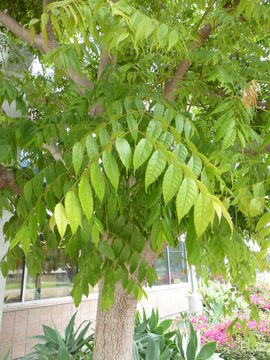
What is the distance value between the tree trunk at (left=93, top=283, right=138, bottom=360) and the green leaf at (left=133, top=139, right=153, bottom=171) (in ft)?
5.50

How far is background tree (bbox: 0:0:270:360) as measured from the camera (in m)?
0.97

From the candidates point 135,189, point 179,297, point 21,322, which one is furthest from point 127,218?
point 179,297

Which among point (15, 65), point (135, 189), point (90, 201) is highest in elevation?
point (15, 65)

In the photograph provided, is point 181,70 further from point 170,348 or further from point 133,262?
point 170,348

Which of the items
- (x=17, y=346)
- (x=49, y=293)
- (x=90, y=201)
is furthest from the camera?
(x=49, y=293)

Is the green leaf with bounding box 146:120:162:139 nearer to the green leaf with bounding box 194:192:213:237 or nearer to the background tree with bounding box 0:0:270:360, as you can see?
the background tree with bounding box 0:0:270:360

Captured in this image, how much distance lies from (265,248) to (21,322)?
5.58 meters

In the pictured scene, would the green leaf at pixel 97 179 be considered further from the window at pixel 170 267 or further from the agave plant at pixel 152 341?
the window at pixel 170 267

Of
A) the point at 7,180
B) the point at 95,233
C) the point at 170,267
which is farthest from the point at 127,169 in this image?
the point at 170,267

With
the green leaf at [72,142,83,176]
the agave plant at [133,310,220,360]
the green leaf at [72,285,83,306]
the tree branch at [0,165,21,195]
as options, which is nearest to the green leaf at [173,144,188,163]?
the green leaf at [72,142,83,176]

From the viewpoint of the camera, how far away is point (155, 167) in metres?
0.93

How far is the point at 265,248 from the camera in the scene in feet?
3.62

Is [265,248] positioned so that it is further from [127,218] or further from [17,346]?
[17,346]

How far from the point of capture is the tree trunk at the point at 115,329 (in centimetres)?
238
